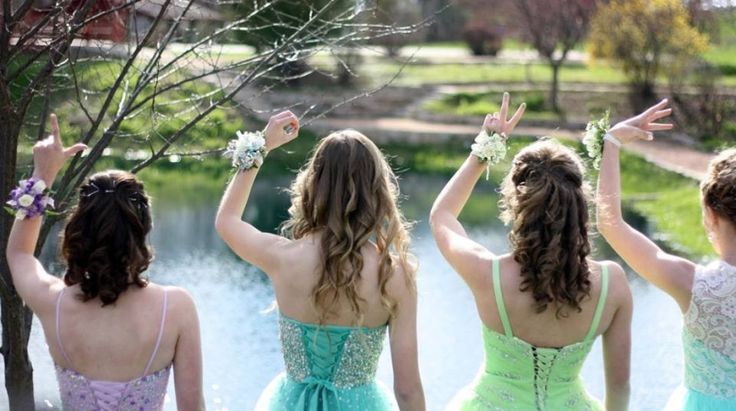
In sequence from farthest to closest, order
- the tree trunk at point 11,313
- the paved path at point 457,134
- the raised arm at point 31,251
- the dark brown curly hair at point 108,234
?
1. the paved path at point 457,134
2. the tree trunk at point 11,313
3. the raised arm at point 31,251
4. the dark brown curly hair at point 108,234

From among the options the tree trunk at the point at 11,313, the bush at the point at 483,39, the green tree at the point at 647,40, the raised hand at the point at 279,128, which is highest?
the raised hand at the point at 279,128

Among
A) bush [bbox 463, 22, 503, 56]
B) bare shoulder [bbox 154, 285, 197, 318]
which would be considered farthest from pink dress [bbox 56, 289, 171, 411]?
bush [bbox 463, 22, 503, 56]

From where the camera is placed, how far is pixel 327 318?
2.88 meters

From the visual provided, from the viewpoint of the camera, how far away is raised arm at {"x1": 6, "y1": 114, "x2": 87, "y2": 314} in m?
2.63

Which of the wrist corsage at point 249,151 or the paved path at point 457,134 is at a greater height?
the wrist corsage at point 249,151

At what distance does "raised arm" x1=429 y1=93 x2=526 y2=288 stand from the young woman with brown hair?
0.67 metres

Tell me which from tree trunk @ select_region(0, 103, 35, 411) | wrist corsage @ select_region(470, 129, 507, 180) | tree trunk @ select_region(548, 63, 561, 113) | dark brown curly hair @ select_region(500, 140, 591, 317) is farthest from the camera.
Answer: tree trunk @ select_region(548, 63, 561, 113)

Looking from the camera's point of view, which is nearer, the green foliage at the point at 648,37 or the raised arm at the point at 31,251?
the raised arm at the point at 31,251

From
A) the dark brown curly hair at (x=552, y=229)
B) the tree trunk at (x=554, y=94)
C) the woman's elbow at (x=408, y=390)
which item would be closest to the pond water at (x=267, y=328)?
the woman's elbow at (x=408, y=390)

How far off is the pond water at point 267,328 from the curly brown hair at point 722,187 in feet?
12.7

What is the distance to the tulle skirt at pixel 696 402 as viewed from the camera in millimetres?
2982

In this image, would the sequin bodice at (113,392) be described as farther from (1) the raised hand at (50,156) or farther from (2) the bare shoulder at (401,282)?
(2) the bare shoulder at (401,282)

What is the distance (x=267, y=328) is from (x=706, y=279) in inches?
205

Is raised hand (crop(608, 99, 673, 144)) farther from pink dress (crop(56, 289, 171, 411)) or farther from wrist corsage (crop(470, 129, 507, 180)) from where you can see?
pink dress (crop(56, 289, 171, 411))
